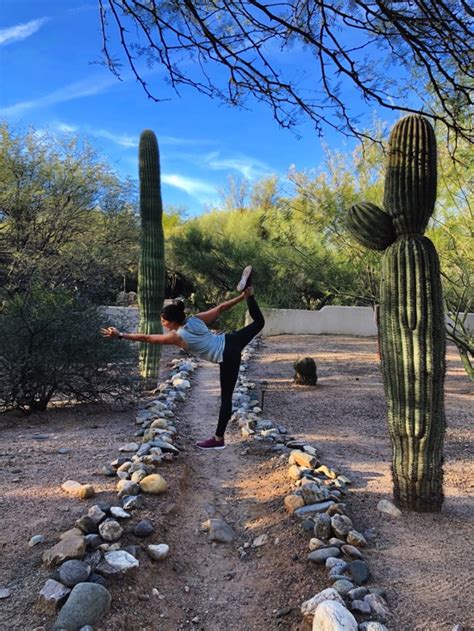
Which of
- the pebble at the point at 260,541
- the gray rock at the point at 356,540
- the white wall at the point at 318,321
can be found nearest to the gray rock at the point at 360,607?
the gray rock at the point at 356,540

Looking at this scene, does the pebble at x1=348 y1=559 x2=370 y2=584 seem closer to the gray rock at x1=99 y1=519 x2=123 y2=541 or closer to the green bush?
the gray rock at x1=99 y1=519 x2=123 y2=541

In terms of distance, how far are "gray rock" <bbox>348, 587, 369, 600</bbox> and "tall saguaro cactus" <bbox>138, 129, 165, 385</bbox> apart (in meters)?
6.20

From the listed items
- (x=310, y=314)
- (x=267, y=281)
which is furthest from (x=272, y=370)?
(x=267, y=281)

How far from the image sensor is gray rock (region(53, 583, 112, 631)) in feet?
7.39

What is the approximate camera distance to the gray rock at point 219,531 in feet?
10.8

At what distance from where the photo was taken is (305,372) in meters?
8.45

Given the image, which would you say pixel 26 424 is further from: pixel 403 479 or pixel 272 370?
pixel 272 370

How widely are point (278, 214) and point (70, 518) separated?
9.01m

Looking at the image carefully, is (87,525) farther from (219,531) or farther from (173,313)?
(173,313)

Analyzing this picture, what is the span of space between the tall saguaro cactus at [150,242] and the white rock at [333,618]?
20.8 feet

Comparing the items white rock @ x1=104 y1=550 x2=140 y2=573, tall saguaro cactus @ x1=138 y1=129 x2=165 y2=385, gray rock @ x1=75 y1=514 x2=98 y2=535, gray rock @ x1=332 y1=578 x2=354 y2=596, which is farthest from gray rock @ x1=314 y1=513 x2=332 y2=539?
tall saguaro cactus @ x1=138 y1=129 x2=165 y2=385

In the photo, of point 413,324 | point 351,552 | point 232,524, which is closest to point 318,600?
point 351,552

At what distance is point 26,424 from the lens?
19.9ft

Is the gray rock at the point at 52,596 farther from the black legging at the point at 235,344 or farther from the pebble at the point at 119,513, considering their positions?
the black legging at the point at 235,344
